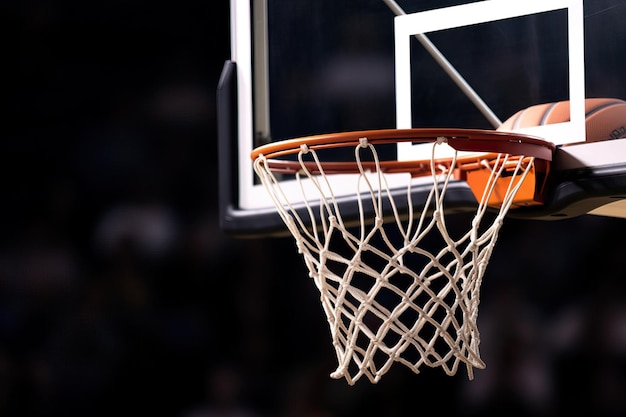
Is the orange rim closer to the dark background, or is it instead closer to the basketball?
the basketball

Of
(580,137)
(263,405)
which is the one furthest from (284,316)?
(580,137)

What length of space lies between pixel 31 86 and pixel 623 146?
235 cm

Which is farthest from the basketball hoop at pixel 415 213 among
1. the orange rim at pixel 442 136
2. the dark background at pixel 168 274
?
the dark background at pixel 168 274

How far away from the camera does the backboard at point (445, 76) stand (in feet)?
3.84

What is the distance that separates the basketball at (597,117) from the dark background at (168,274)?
1.19 metres

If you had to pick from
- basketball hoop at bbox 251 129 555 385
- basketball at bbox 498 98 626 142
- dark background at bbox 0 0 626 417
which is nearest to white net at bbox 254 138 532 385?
basketball hoop at bbox 251 129 555 385

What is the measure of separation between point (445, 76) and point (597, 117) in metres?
0.28

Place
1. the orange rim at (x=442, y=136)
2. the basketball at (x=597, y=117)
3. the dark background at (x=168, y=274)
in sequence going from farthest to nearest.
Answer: the dark background at (x=168, y=274)
the basketball at (x=597, y=117)
the orange rim at (x=442, y=136)

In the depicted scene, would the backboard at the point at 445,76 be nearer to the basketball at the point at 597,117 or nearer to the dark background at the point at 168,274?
the basketball at the point at 597,117

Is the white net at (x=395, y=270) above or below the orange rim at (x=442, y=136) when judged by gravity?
below

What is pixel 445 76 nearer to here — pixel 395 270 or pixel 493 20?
pixel 493 20

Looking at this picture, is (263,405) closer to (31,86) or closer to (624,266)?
(624,266)

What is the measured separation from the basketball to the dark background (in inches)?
46.8

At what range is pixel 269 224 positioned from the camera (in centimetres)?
141
